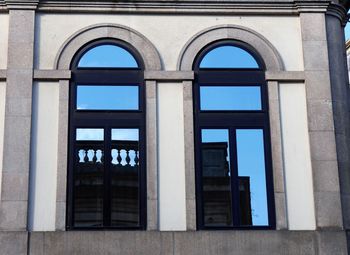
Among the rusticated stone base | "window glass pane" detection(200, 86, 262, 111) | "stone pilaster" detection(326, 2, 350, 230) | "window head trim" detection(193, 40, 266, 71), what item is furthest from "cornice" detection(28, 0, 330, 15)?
the rusticated stone base

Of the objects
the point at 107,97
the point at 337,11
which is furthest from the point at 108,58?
the point at 337,11

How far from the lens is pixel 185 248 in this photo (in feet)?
55.2

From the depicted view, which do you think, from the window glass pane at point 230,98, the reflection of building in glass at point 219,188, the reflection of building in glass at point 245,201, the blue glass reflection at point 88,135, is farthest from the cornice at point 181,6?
the reflection of building in glass at point 245,201

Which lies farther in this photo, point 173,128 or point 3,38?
point 3,38

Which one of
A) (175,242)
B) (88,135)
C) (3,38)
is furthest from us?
(3,38)

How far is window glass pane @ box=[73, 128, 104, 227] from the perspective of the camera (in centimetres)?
1719

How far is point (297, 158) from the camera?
17859 millimetres

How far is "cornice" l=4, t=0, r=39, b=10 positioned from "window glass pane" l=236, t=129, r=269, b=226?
22.3 feet

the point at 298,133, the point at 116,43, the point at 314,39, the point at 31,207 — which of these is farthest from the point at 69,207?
the point at 314,39

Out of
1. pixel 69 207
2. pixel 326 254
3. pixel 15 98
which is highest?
pixel 15 98

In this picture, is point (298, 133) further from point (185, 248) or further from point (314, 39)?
point (185, 248)

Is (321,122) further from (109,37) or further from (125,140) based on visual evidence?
(109,37)

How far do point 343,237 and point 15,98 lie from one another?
31.3ft

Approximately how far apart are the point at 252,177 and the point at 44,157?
5.66 m
